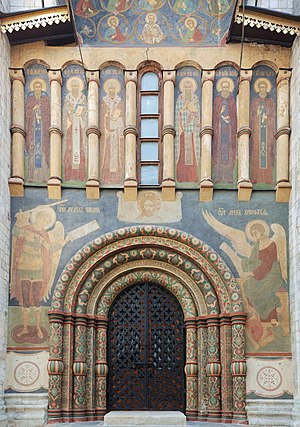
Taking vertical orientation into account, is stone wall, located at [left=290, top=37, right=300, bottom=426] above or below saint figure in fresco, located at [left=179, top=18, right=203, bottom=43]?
below

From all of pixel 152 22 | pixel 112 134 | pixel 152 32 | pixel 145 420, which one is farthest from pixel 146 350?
pixel 152 22

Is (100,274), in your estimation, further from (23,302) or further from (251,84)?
(251,84)

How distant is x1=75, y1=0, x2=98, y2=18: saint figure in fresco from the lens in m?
13.4

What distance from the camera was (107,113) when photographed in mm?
13305

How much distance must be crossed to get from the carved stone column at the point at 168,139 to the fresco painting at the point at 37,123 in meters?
2.16

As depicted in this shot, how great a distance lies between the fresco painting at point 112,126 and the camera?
13.1m

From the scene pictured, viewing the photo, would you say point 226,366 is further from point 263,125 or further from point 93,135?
point 93,135

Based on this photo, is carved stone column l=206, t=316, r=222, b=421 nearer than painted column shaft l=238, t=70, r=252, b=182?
Yes

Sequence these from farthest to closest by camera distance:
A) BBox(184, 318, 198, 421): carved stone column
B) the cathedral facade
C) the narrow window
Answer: the narrow window, BBox(184, 318, 198, 421): carved stone column, the cathedral facade

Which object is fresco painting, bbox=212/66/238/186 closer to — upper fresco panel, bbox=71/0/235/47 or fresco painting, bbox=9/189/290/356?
fresco painting, bbox=9/189/290/356

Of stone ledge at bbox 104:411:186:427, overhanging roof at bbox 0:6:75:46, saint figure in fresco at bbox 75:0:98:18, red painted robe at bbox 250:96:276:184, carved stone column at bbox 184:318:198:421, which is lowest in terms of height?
stone ledge at bbox 104:411:186:427

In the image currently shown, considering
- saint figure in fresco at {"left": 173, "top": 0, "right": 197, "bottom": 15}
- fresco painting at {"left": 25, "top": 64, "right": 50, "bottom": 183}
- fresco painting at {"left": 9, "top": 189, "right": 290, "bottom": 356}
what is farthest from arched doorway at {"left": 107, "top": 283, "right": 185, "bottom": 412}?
saint figure in fresco at {"left": 173, "top": 0, "right": 197, "bottom": 15}

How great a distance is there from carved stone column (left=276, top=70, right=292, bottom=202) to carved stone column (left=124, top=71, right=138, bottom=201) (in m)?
2.61

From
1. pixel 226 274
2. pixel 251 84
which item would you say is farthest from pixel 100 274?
pixel 251 84
